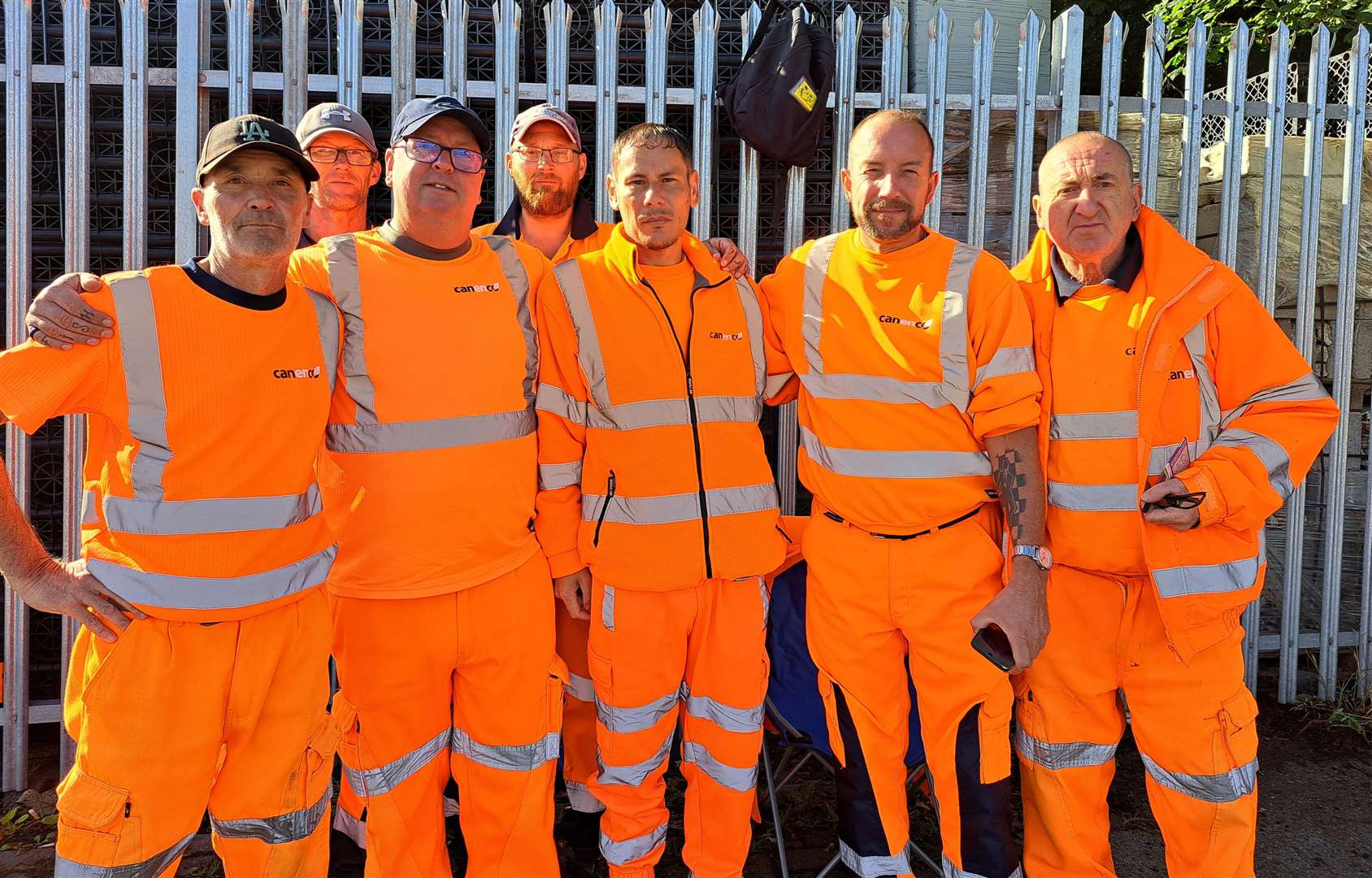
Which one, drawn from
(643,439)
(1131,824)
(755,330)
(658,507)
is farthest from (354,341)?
(1131,824)

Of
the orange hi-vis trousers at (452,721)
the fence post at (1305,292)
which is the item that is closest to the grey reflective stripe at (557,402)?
the orange hi-vis trousers at (452,721)

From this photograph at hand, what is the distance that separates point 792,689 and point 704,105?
97.0 inches

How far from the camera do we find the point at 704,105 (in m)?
3.88

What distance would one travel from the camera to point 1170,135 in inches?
179

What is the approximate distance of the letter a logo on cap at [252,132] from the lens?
2.25 m

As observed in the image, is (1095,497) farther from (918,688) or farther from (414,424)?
(414,424)

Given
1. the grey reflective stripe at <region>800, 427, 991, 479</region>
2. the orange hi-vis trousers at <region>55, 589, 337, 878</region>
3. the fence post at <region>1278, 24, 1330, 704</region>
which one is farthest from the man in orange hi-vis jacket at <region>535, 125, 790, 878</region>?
the fence post at <region>1278, 24, 1330, 704</region>

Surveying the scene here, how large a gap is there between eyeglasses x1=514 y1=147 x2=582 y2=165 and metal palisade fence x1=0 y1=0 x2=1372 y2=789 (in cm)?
46

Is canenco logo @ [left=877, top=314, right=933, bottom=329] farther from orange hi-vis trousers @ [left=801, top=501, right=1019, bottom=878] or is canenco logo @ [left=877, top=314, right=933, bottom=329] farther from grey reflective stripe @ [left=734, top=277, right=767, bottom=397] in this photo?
orange hi-vis trousers @ [left=801, top=501, right=1019, bottom=878]

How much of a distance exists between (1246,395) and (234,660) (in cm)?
303

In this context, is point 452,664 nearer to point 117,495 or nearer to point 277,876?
point 277,876

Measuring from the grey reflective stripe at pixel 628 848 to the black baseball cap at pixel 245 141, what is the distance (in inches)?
89.1

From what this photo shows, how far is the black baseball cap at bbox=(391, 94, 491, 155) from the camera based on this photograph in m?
2.66

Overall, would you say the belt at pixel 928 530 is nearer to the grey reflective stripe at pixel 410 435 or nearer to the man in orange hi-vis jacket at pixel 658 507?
the man in orange hi-vis jacket at pixel 658 507
